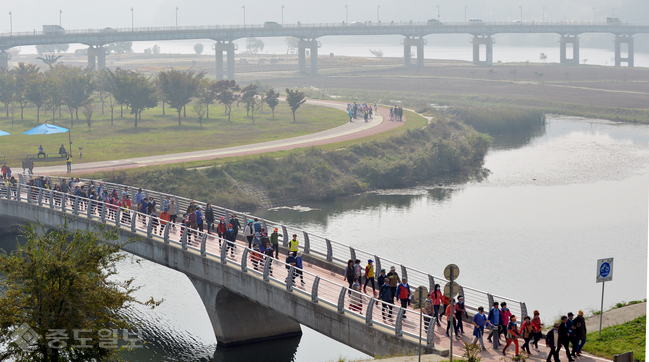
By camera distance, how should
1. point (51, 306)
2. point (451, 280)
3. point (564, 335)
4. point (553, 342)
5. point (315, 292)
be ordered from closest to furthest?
point (51, 306) → point (451, 280) → point (553, 342) → point (564, 335) → point (315, 292)

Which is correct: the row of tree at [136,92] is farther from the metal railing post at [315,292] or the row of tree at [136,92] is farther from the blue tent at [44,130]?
the metal railing post at [315,292]

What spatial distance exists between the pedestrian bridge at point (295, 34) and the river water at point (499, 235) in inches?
3412

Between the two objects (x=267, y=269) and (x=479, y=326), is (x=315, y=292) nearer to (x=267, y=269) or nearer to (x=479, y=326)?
(x=267, y=269)

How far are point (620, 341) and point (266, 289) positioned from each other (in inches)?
418

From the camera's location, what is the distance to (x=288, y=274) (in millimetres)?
22344

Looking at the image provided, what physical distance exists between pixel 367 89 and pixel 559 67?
180 feet

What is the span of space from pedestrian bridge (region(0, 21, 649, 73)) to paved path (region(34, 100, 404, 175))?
71066mm

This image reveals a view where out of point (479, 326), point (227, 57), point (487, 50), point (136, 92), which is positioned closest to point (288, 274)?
point (479, 326)

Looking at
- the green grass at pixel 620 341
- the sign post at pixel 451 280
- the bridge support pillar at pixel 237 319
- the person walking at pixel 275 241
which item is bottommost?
the bridge support pillar at pixel 237 319

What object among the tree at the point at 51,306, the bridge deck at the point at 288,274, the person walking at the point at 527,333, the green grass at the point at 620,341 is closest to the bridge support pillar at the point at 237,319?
the bridge deck at the point at 288,274

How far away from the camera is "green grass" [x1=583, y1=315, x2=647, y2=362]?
60.6 feet

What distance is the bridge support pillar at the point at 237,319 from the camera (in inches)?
1032

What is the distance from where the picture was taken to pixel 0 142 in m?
60.7

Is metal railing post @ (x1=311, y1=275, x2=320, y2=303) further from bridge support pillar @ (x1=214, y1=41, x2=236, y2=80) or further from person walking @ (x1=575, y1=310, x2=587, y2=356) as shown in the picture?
bridge support pillar @ (x1=214, y1=41, x2=236, y2=80)
